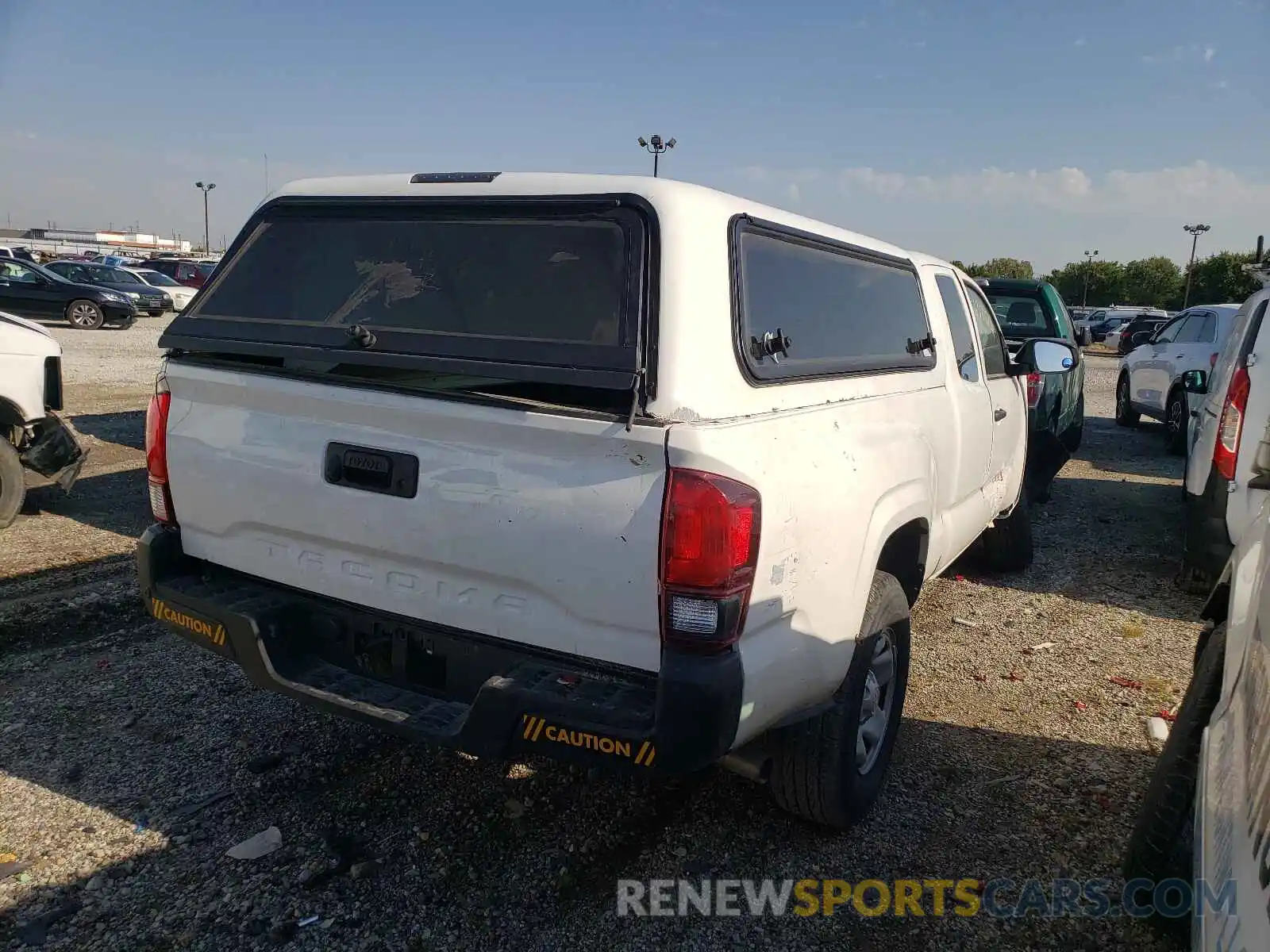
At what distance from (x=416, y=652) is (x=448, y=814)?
2.54 feet

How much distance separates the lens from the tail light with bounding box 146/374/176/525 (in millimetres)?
3098

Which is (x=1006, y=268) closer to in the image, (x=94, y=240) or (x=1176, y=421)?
(x=1176, y=421)

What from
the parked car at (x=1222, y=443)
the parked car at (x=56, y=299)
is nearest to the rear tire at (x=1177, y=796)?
the parked car at (x=1222, y=443)

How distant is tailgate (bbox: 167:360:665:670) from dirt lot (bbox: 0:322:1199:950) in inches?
33.9

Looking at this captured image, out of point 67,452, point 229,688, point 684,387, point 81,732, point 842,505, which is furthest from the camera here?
point 67,452

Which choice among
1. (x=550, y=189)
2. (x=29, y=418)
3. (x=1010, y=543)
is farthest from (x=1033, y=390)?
(x=29, y=418)

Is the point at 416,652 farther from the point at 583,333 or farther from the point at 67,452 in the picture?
the point at 67,452

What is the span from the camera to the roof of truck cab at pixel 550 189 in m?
2.63

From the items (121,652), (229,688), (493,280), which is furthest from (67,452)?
(493,280)

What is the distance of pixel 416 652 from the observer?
276cm

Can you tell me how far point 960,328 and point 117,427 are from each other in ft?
29.4

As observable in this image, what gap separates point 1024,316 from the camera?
9820mm

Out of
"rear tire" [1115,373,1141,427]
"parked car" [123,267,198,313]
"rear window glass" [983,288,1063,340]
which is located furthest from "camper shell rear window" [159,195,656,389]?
"parked car" [123,267,198,313]

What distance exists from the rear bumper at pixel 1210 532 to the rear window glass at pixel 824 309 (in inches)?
99.8
